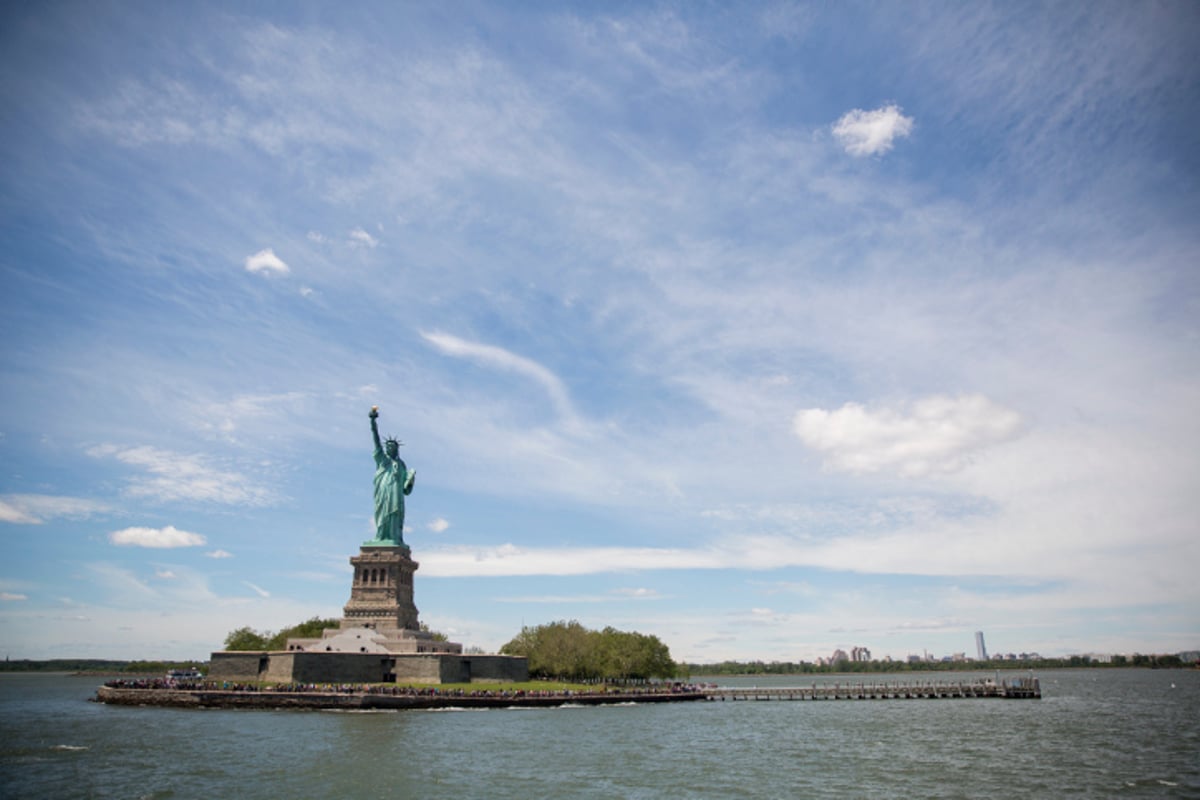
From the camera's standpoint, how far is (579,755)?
42.5 metres

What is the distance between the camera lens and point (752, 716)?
71.4 m

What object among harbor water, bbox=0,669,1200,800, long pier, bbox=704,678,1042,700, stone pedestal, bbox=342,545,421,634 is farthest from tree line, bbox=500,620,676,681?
harbor water, bbox=0,669,1200,800

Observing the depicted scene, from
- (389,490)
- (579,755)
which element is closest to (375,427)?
(389,490)

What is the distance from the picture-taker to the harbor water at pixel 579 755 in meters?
33.3

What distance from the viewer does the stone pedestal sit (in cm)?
Result: 7689

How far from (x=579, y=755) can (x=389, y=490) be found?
4742cm

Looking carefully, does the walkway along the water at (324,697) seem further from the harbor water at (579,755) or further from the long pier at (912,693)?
the long pier at (912,693)

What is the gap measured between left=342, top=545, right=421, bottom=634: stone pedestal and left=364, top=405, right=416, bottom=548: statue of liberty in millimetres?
1846

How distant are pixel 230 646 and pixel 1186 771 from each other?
10174 cm

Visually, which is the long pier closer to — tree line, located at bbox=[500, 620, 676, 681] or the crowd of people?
tree line, located at bbox=[500, 620, 676, 681]

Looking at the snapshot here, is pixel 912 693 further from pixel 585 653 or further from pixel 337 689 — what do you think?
pixel 337 689

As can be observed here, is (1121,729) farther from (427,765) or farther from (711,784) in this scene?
(427,765)

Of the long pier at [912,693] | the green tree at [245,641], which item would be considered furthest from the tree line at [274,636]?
the long pier at [912,693]

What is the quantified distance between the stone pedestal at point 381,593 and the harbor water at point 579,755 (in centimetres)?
1575
